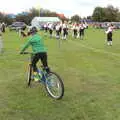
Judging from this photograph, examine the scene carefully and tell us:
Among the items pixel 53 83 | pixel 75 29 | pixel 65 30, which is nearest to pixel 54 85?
pixel 53 83

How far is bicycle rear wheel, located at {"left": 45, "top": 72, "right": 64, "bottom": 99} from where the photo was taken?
11.0 metres

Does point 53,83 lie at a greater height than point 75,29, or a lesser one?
greater

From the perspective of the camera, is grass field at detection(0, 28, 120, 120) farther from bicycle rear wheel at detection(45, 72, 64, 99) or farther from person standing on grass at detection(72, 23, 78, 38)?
person standing on grass at detection(72, 23, 78, 38)

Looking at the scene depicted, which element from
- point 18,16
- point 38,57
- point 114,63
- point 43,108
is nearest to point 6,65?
point 114,63

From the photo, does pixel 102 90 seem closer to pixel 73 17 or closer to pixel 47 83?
pixel 47 83

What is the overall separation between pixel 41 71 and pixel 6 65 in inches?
282

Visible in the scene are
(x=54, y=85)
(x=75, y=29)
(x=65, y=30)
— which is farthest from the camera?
(x=75, y=29)

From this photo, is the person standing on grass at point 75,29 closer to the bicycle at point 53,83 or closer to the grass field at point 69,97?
the grass field at point 69,97

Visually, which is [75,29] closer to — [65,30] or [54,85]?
[65,30]

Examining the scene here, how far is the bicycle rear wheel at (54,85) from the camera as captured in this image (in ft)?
36.1

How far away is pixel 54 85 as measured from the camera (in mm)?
11273

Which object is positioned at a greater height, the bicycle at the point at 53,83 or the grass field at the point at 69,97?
the bicycle at the point at 53,83

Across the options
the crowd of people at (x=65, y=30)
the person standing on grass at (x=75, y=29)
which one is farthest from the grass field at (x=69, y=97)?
the person standing on grass at (x=75, y=29)

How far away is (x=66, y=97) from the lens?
11562mm
